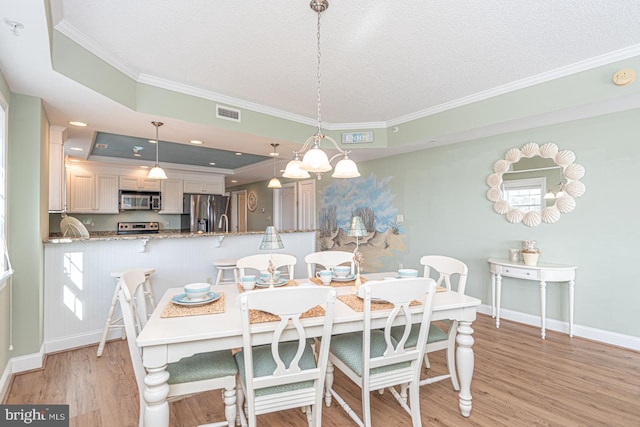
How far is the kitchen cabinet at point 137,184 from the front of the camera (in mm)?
6098

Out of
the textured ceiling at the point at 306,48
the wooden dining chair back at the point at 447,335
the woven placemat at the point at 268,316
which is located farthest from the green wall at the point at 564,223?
the woven placemat at the point at 268,316

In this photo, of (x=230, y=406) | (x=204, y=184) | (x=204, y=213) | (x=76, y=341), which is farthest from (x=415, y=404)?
(x=204, y=184)

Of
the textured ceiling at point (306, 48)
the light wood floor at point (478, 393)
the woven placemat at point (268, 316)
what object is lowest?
the light wood floor at point (478, 393)

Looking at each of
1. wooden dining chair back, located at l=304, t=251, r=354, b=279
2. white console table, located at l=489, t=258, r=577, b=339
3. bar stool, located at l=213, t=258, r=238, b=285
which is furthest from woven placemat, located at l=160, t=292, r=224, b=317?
white console table, located at l=489, t=258, r=577, b=339

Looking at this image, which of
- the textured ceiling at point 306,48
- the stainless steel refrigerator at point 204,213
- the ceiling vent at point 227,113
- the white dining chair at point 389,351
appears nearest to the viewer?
the white dining chair at point 389,351

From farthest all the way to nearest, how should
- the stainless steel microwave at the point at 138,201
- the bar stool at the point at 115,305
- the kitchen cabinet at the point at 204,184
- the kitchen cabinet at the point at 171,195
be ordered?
1. the kitchen cabinet at the point at 204,184
2. the kitchen cabinet at the point at 171,195
3. the stainless steel microwave at the point at 138,201
4. the bar stool at the point at 115,305

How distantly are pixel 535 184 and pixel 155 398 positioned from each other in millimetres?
3977

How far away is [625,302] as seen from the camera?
2.96 meters

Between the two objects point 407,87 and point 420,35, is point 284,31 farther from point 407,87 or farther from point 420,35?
point 407,87

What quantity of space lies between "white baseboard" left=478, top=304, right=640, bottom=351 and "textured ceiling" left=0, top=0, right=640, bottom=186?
2.50 metres

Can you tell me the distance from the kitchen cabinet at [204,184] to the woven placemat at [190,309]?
5593mm

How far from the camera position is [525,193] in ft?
11.8

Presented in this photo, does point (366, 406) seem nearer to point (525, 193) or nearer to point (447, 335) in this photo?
point (447, 335)

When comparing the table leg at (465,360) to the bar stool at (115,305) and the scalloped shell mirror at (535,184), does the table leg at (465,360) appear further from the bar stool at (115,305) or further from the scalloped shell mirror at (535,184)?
the bar stool at (115,305)
